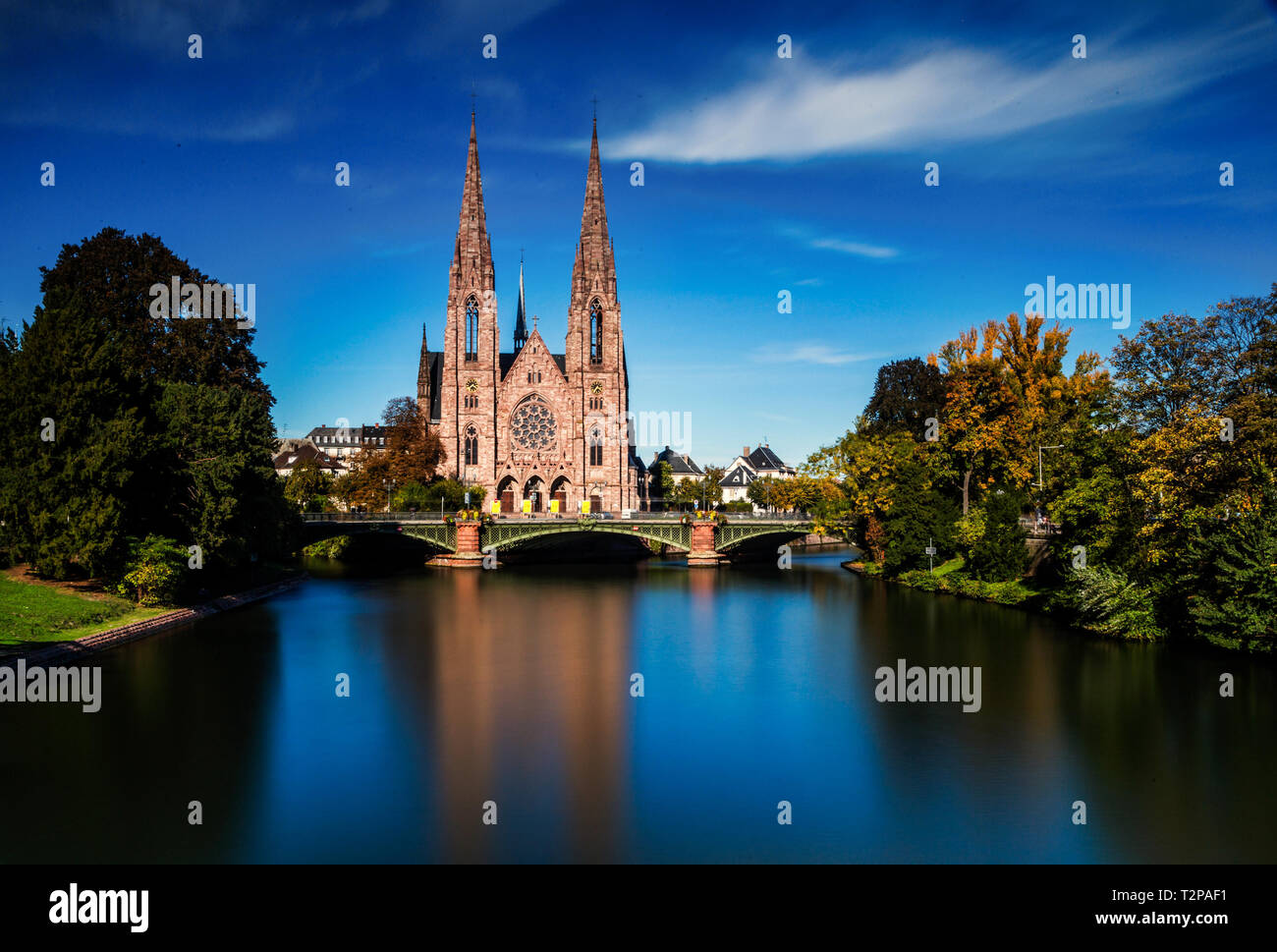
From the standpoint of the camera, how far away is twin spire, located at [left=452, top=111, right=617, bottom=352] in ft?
294

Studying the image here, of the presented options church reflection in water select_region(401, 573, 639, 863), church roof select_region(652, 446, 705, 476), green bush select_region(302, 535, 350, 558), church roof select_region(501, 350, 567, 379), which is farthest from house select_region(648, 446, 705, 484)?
church reflection in water select_region(401, 573, 639, 863)

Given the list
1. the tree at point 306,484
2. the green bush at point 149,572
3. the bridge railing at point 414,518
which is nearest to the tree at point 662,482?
the bridge railing at point 414,518

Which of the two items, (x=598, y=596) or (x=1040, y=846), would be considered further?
(x=598, y=596)

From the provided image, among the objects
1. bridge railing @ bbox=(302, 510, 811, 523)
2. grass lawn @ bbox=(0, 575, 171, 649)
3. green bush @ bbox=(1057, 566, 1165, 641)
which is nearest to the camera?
grass lawn @ bbox=(0, 575, 171, 649)

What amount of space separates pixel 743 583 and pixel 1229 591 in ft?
105

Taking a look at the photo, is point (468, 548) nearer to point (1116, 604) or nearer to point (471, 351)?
point (471, 351)

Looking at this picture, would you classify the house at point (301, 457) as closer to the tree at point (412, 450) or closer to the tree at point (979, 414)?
the tree at point (412, 450)

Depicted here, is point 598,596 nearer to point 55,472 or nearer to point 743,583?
point 743,583

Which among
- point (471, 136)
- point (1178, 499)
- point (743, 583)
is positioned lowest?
point (743, 583)

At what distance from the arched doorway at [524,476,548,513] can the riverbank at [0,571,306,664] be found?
46.0 m

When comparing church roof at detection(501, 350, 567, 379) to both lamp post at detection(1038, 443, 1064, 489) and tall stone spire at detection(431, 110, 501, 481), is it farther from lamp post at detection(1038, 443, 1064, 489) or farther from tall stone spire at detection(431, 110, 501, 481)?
lamp post at detection(1038, 443, 1064, 489)

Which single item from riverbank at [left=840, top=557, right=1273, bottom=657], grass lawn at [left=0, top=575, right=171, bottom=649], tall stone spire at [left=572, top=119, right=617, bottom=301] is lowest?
riverbank at [left=840, top=557, right=1273, bottom=657]

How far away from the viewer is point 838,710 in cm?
2400
